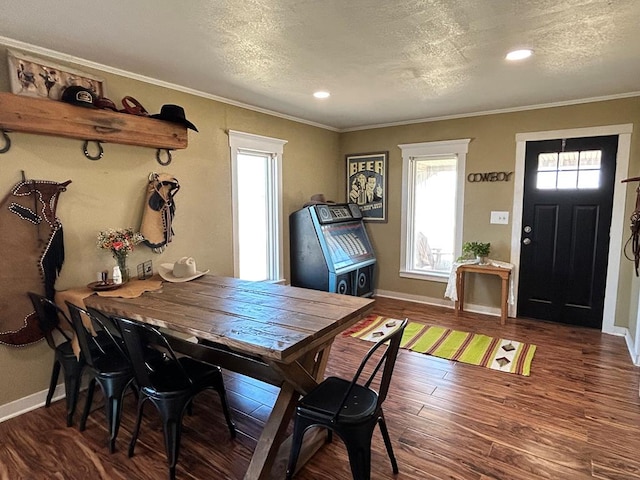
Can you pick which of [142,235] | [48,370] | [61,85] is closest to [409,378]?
[142,235]

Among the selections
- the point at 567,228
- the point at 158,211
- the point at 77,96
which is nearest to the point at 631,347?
the point at 567,228

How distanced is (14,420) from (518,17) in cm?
384

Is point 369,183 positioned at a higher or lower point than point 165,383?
higher

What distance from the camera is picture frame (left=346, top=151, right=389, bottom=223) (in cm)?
519

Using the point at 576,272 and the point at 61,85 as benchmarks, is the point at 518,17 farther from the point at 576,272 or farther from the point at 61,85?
the point at 576,272

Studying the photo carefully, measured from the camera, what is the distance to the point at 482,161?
4465 millimetres

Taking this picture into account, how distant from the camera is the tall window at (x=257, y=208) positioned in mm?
3969

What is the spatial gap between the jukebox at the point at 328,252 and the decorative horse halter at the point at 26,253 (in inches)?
97.3

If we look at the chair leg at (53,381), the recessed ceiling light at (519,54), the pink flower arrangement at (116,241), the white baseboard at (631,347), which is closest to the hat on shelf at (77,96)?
the pink flower arrangement at (116,241)

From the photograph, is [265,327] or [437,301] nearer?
[265,327]

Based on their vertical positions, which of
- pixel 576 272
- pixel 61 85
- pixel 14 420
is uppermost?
pixel 61 85

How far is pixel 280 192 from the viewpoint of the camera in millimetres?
4430

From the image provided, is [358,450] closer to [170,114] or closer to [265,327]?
[265,327]

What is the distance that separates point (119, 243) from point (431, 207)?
3720 mm
